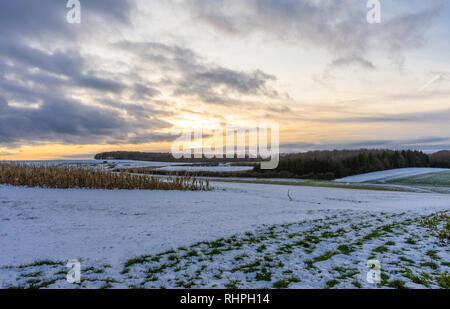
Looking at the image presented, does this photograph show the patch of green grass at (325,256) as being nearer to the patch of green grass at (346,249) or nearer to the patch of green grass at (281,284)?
the patch of green grass at (346,249)

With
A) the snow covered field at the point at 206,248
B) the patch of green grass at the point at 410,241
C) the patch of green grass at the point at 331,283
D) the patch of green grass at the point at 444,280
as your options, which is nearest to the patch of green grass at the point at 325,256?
the snow covered field at the point at 206,248

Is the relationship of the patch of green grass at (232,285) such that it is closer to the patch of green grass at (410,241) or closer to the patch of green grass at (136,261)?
the patch of green grass at (136,261)

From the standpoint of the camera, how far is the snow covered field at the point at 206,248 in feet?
15.5

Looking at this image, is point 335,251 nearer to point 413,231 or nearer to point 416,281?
point 416,281

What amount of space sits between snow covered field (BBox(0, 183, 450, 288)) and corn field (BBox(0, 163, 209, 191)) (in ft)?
20.9

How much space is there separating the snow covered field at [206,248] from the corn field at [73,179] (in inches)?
251

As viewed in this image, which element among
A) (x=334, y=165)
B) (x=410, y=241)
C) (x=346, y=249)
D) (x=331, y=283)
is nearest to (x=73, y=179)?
(x=346, y=249)

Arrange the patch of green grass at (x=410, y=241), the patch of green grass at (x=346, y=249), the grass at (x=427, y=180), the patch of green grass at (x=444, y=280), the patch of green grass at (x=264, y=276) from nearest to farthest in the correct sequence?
the patch of green grass at (x=444, y=280), the patch of green grass at (x=264, y=276), the patch of green grass at (x=346, y=249), the patch of green grass at (x=410, y=241), the grass at (x=427, y=180)

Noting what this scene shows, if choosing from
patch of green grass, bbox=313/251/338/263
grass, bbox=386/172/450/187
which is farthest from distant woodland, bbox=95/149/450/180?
patch of green grass, bbox=313/251/338/263

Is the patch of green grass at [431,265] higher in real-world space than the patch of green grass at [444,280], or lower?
lower

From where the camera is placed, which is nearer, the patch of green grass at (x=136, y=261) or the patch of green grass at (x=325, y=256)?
the patch of green grass at (x=136, y=261)

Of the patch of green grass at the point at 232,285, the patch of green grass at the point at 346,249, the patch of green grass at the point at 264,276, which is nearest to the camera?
the patch of green grass at the point at 232,285

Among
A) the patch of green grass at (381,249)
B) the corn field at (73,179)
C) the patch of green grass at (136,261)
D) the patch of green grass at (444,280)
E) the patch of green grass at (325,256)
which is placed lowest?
the patch of green grass at (381,249)
